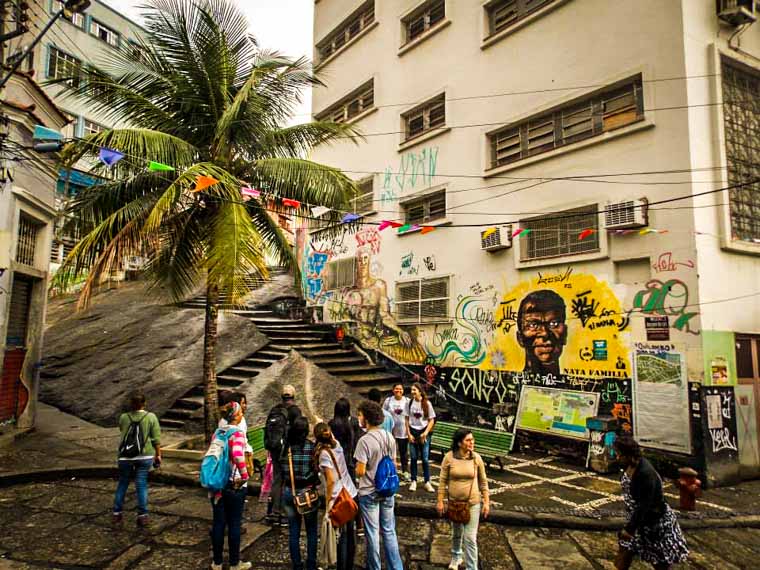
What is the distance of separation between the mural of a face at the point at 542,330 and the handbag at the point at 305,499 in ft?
23.6

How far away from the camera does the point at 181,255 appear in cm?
968

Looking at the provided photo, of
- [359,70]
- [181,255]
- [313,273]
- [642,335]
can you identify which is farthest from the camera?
[313,273]

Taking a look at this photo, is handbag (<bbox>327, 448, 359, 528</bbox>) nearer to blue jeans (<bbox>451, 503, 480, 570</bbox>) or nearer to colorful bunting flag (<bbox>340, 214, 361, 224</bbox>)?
blue jeans (<bbox>451, 503, 480, 570</bbox>)

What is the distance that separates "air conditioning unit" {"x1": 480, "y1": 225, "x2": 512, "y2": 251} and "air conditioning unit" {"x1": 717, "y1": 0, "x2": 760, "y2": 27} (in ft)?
18.2

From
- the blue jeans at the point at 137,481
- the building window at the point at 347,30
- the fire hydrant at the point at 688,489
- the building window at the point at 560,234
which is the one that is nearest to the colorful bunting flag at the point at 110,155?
the blue jeans at the point at 137,481

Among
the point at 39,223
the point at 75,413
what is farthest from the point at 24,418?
the point at 39,223

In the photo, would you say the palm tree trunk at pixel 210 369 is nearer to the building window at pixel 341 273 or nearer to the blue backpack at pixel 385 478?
the blue backpack at pixel 385 478

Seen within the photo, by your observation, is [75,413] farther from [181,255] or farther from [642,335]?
[642,335]

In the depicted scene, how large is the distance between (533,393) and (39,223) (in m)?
11.9

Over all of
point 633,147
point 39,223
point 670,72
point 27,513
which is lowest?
point 27,513

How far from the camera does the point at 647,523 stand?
13.4ft

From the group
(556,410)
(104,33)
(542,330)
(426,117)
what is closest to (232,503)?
(556,410)

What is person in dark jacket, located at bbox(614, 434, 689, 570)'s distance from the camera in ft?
13.1

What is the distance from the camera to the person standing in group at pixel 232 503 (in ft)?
15.1
